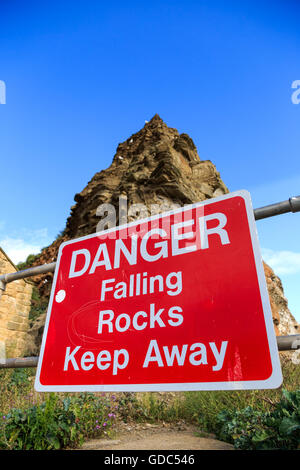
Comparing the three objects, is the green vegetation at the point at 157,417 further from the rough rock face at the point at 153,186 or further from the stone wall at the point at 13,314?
the rough rock face at the point at 153,186

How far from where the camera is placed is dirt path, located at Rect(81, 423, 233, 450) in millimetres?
2322

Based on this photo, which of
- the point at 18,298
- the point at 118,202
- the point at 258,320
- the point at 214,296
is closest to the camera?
the point at 258,320

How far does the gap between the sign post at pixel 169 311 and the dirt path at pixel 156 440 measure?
5.49ft

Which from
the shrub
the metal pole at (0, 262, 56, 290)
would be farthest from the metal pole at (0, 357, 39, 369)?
the shrub

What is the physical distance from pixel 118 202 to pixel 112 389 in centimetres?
956

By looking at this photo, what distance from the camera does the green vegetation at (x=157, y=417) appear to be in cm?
187

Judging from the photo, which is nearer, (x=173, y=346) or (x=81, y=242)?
(x=173, y=346)

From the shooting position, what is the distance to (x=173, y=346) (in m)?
1.04

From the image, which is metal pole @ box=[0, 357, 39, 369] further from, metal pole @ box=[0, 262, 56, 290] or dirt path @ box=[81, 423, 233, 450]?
dirt path @ box=[81, 423, 233, 450]

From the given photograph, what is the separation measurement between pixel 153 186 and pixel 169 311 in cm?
926

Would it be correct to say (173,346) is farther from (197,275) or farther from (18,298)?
(18,298)

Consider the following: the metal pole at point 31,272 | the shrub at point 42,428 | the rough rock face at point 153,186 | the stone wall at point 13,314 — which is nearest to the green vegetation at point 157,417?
the shrub at point 42,428

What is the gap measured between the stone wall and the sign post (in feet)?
25.7
